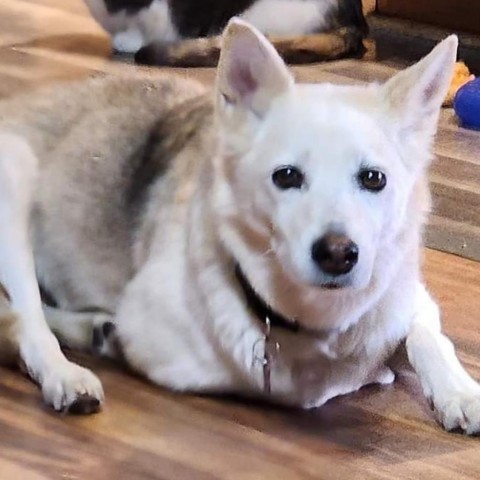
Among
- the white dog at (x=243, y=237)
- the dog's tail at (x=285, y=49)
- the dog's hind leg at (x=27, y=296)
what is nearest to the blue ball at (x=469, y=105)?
the dog's tail at (x=285, y=49)

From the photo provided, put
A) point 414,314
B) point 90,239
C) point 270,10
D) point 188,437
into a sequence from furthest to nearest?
point 270,10
point 90,239
point 414,314
point 188,437

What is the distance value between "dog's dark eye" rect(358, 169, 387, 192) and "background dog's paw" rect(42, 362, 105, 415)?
610mm

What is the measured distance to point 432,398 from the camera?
1.93 meters

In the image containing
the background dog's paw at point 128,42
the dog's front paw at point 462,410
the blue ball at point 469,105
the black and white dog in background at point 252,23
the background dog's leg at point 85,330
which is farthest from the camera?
the background dog's paw at point 128,42

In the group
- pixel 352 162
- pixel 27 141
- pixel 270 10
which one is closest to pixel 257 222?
pixel 352 162

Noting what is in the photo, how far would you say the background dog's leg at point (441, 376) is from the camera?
187cm

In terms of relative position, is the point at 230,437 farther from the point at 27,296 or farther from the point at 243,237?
the point at 27,296

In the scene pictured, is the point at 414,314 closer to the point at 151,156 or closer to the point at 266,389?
the point at 266,389

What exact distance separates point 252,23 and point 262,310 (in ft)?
8.71

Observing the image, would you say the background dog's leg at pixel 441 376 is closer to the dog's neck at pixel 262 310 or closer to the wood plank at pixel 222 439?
the wood plank at pixel 222 439

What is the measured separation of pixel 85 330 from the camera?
85.2 inches

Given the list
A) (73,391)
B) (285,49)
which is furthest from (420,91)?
(285,49)

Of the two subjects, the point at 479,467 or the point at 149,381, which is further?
the point at 149,381

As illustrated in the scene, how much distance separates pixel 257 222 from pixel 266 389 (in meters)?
0.33
